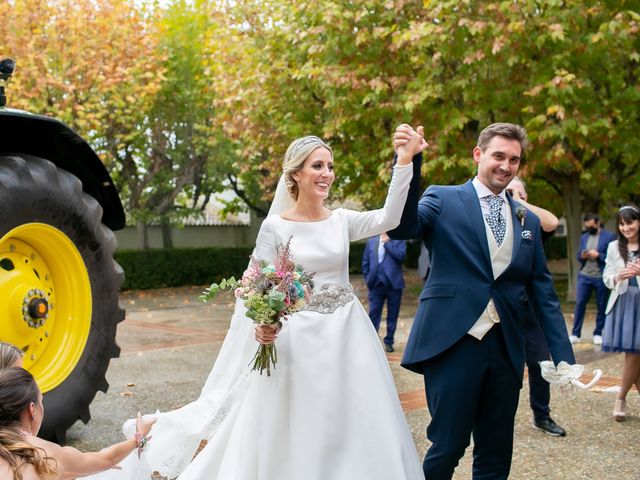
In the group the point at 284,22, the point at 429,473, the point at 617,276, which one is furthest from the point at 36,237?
the point at 284,22

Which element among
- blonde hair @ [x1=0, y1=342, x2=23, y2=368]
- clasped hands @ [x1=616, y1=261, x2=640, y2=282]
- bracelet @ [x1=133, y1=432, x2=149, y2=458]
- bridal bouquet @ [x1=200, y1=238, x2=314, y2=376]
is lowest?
bracelet @ [x1=133, y1=432, x2=149, y2=458]

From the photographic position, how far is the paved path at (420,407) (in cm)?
491

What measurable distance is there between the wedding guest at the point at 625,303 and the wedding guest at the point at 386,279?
3217mm

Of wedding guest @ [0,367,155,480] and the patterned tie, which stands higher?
the patterned tie

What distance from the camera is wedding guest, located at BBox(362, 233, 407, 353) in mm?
9570

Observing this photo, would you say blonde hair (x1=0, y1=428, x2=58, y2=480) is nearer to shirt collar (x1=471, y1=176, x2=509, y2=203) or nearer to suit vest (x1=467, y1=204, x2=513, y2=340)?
suit vest (x1=467, y1=204, x2=513, y2=340)

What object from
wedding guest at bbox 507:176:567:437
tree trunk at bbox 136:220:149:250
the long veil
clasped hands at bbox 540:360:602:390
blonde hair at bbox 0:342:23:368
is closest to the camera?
blonde hair at bbox 0:342:23:368

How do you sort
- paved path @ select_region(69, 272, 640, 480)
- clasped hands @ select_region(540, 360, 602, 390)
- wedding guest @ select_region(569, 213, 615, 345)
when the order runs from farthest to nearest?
wedding guest @ select_region(569, 213, 615, 345) < paved path @ select_region(69, 272, 640, 480) < clasped hands @ select_region(540, 360, 602, 390)

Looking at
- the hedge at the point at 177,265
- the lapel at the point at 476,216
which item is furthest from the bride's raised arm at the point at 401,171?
the hedge at the point at 177,265

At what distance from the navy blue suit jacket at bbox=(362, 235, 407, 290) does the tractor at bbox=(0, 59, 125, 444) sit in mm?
4614

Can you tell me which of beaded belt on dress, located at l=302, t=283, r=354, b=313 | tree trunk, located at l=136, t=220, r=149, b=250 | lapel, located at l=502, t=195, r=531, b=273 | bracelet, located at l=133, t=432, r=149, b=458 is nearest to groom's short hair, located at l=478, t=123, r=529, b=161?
lapel, located at l=502, t=195, r=531, b=273

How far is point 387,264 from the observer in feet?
31.6

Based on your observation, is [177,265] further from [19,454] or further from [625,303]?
[19,454]

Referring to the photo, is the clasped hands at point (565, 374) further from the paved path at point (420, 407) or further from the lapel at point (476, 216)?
the lapel at point (476, 216)
